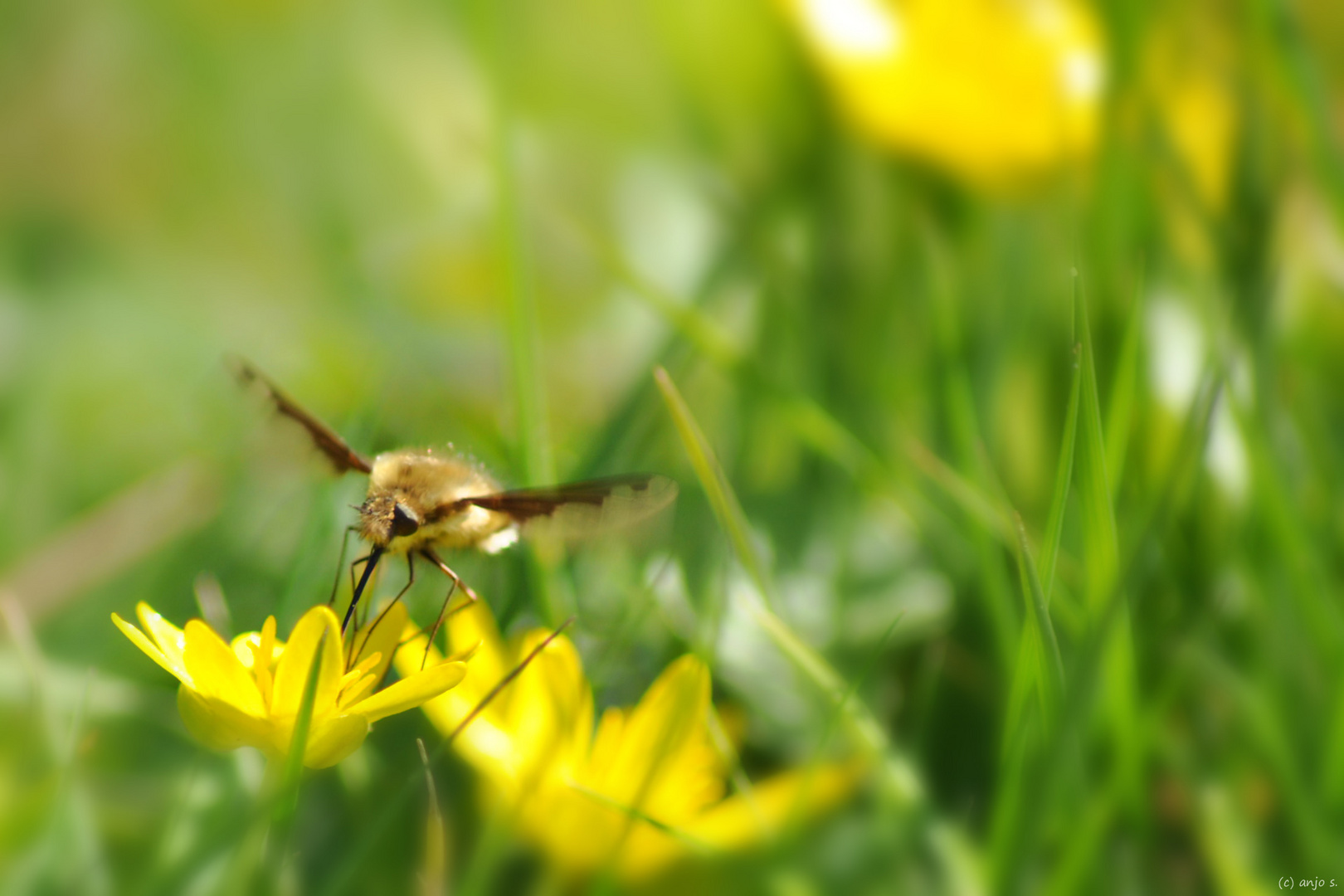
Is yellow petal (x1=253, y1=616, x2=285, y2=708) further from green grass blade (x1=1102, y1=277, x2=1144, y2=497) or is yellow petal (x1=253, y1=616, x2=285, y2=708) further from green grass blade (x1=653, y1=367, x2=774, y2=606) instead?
green grass blade (x1=1102, y1=277, x2=1144, y2=497)

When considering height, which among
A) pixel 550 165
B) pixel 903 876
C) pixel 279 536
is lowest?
pixel 903 876

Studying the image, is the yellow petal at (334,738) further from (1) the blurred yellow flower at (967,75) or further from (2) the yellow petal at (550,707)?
(1) the blurred yellow flower at (967,75)

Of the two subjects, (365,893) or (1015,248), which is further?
(1015,248)

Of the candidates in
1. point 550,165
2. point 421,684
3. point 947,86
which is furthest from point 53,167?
point 421,684

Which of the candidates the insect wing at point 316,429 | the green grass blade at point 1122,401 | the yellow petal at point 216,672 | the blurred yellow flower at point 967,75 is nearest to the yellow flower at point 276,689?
the yellow petal at point 216,672

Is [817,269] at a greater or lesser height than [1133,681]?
greater

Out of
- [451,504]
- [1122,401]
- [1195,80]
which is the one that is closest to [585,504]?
[451,504]

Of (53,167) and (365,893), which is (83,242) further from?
(365,893)

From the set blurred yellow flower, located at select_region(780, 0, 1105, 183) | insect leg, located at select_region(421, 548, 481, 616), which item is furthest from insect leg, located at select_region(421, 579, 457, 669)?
blurred yellow flower, located at select_region(780, 0, 1105, 183)
